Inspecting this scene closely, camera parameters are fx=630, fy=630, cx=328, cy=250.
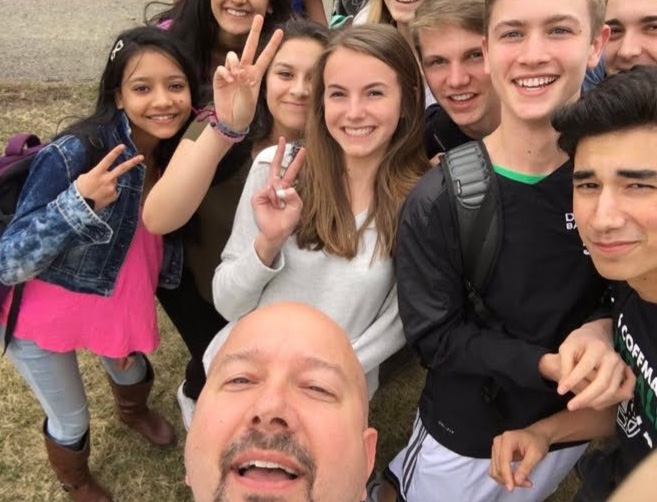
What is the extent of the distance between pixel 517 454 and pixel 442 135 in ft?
4.30

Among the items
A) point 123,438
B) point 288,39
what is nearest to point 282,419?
point 288,39

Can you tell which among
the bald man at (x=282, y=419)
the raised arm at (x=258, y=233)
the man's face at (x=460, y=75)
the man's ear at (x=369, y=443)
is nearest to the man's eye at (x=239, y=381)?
Answer: the bald man at (x=282, y=419)

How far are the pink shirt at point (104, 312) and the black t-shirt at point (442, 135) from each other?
1.22 meters

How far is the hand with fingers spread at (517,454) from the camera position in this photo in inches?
79.3

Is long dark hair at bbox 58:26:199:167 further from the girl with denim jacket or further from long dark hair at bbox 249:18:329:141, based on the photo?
long dark hair at bbox 249:18:329:141

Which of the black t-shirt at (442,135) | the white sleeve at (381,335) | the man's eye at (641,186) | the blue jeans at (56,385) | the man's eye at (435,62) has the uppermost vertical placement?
the man's eye at (435,62)

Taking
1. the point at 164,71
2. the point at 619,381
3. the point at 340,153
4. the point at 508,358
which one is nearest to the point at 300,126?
the point at 340,153

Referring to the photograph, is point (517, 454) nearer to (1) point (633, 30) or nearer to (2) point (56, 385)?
(1) point (633, 30)

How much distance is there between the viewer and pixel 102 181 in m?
2.20

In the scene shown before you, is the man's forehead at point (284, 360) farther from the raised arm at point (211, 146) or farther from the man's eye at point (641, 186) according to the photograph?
the man's eye at point (641, 186)

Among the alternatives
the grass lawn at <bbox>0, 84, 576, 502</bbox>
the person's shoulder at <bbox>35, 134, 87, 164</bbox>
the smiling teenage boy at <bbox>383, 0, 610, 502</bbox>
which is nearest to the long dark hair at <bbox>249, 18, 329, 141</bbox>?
the person's shoulder at <bbox>35, 134, 87, 164</bbox>

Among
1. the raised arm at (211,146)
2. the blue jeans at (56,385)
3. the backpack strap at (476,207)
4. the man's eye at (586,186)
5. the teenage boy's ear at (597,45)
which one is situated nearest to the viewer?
the man's eye at (586,186)

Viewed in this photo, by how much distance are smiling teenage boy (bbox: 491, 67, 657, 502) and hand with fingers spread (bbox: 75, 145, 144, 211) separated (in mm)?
1476

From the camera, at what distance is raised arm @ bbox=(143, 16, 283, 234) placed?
2225mm
